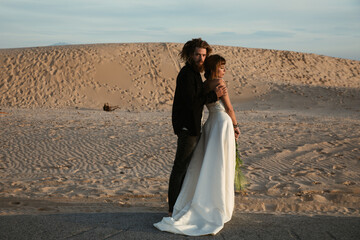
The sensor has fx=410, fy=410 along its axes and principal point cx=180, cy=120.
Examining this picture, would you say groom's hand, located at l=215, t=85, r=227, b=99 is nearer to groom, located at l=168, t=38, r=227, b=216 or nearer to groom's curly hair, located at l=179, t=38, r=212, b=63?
groom, located at l=168, t=38, r=227, b=216

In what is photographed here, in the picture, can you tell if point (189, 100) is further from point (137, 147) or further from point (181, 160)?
point (137, 147)

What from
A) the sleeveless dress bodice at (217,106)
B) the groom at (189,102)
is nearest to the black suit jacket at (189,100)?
the groom at (189,102)

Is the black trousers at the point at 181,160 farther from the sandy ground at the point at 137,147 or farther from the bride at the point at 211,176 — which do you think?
the sandy ground at the point at 137,147

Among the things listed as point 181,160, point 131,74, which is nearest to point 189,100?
point 181,160

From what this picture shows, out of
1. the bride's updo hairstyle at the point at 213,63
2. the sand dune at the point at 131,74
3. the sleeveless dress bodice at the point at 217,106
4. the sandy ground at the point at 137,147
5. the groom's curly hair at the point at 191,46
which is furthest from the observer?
the sand dune at the point at 131,74

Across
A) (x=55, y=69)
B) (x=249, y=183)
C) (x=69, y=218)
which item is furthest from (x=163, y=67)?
(x=69, y=218)

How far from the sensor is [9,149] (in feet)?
33.7

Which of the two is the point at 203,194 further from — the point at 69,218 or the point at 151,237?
the point at 69,218

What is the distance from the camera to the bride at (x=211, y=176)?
14.7 feet

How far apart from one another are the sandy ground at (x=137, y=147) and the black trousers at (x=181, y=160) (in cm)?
95

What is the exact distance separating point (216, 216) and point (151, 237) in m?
0.76

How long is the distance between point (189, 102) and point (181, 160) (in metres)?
0.68

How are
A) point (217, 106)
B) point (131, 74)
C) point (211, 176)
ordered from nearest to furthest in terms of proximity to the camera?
1. point (211, 176)
2. point (217, 106)
3. point (131, 74)

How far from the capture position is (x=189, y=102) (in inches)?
177
